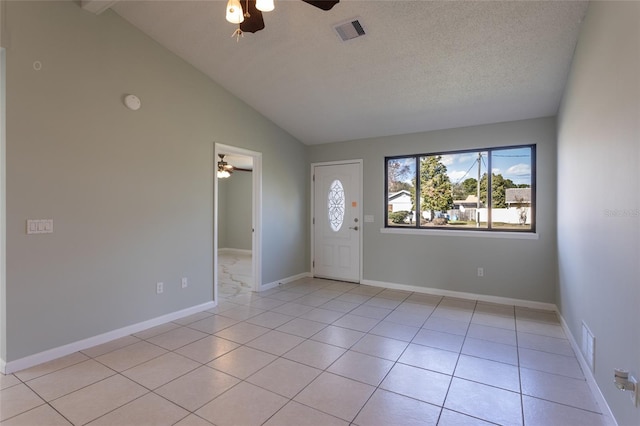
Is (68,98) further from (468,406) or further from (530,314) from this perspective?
(530,314)

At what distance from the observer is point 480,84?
3494mm

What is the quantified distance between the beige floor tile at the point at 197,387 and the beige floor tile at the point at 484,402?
62.2 inches

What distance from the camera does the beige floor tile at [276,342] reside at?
2.90 metres

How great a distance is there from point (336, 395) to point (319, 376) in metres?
0.28

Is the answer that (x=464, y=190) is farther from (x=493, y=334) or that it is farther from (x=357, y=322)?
(x=357, y=322)

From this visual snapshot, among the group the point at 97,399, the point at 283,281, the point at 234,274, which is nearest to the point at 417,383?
the point at 97,399

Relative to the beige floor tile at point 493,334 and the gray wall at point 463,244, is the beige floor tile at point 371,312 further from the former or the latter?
the gray wall at point 463,244

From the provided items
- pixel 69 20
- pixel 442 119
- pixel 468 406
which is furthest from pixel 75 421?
pixel 442 119

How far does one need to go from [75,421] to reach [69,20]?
324 cm

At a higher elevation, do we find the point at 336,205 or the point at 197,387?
the point at 336,205

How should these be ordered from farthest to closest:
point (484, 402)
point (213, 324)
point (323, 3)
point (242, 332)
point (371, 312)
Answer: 1. point (371, 312)
2. point (213, 324)
3. point (242, 332)
4. point (484, 402)
5. point (323, 3)

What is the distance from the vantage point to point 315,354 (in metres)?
2.80

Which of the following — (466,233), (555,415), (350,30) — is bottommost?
(555,415)

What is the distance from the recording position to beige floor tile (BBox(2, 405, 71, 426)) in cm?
188
